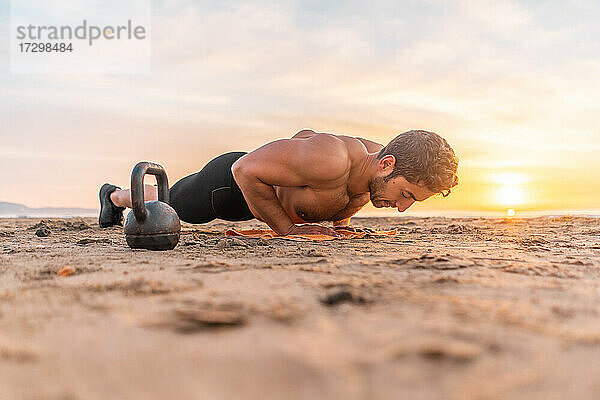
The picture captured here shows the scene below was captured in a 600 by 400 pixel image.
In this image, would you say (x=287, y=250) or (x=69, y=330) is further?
(x=287, y=250)

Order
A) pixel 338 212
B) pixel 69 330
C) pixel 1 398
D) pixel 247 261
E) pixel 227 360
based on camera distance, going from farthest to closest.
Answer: pixel 338 212 < pixel 247 261 < pixel 69 330 < pixel 227 360 < pixel 1 398

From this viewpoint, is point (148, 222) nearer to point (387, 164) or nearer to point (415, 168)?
point (387, 164)

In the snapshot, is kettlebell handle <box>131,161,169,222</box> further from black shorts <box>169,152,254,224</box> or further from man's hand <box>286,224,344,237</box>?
black shorts <box>169,152,254,224</box>

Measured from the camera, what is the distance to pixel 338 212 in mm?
3729

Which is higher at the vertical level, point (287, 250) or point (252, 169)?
point (252, 169)

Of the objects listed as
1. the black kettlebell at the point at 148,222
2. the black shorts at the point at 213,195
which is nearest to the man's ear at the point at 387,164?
the black shorts at the point at 213,195

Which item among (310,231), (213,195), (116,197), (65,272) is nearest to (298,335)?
(65,272)

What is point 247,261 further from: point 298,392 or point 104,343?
point 298,392

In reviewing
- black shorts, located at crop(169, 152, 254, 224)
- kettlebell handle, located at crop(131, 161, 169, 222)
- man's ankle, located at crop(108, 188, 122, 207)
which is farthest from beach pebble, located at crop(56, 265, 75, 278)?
man's ankle, located at crop(108, 188, 122, 207)

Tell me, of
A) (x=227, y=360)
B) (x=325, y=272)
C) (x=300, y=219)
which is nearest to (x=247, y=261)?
(x=325, y=272)

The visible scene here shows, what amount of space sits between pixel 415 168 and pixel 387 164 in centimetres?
21

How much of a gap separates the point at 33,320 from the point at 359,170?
261 cm

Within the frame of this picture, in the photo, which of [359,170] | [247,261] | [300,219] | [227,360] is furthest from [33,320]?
[300,219]

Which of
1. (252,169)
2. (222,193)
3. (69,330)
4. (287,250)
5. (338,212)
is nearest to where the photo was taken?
(69,330)
